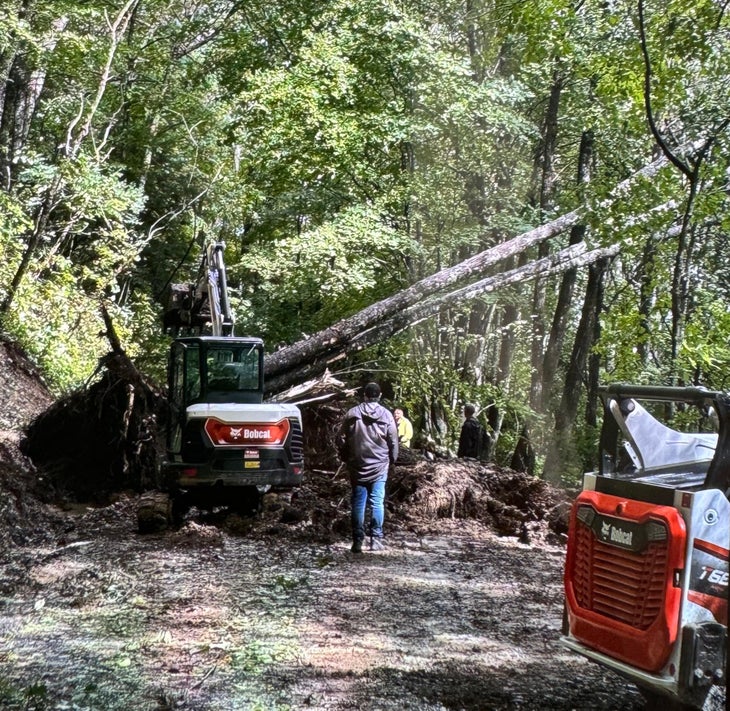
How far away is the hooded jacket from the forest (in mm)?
4890

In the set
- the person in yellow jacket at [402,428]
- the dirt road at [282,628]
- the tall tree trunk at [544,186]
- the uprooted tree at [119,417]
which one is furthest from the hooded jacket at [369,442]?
the tall tree trunk at [544,186]

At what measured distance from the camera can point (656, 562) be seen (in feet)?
13.8

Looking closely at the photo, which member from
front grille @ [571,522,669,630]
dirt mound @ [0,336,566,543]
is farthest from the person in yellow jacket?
front grille @ [571,522,669,630]

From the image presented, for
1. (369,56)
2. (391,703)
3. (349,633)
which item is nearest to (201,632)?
(349,633)

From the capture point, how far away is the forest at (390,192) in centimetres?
1495

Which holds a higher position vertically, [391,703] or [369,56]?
[369,56]

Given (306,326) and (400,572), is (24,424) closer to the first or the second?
(306,326)

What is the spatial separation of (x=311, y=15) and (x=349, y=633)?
18069mm

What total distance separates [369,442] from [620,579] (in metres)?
5.46

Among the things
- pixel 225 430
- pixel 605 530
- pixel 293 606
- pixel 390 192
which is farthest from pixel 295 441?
pixel 390 192

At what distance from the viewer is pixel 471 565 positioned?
9570 mm

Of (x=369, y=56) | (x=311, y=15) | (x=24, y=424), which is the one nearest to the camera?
(x=24, y=424)

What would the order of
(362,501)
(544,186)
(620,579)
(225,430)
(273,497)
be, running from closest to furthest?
(620,579), (362,501), (225,430), (273,497), (544,186)

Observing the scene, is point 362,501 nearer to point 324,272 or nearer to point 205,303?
point 205,303
